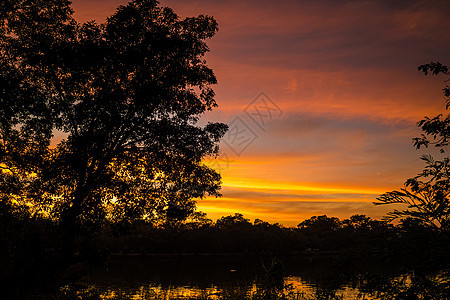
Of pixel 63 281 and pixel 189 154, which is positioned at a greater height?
pixel 189 154

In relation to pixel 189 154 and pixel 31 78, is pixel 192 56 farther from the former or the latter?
pixel 31 78

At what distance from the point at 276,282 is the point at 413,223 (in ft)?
43.8

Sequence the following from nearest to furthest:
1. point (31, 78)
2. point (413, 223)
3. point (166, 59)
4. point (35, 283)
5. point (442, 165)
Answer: point (413, 223) → point (442, 165) → point (35, 283) → point (31, 78) → point (166, 59)

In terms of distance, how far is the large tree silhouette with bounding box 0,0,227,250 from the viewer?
1850 centimetres

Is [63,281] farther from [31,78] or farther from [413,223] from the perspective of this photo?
[413,223]

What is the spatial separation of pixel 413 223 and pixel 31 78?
18962 mm

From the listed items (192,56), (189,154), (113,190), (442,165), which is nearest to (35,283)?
(113,190)

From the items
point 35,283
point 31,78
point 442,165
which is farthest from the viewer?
point 31,78

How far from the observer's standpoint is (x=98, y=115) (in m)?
18.6

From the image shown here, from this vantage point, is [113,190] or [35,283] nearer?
[35,283]

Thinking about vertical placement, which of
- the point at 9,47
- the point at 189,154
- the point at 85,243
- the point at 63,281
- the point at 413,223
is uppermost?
the point at 9,47

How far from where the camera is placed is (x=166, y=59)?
20.7m

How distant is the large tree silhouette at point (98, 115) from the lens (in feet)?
60.7

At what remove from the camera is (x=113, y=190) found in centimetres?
1942
